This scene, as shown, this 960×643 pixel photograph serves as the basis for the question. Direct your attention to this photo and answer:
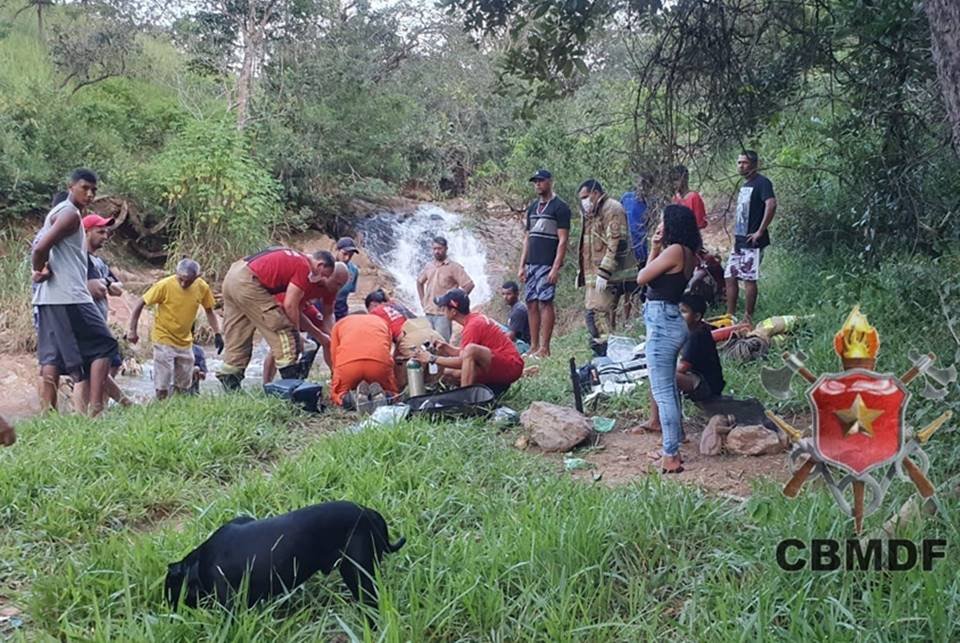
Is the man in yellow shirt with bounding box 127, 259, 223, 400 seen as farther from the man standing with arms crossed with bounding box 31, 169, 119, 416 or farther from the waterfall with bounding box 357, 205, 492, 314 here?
the waterfall with bounding box 357, 205, 492, 314

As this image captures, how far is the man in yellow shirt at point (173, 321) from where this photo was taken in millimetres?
6918

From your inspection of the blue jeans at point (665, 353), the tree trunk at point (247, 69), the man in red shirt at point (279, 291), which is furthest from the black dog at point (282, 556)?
the tree trunk at point (247, 69)

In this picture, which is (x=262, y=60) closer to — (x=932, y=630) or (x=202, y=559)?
(x=202, y=559)

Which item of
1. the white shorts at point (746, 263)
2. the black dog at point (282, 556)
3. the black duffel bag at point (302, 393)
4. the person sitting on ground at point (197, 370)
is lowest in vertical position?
the person sitting on ground at point (197, 370)

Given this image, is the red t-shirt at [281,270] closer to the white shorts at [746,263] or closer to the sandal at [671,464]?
the sandal at [671,464]

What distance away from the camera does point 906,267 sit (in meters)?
3.89

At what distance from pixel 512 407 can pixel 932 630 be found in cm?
384

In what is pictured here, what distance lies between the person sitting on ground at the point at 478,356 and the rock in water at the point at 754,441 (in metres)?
1.94

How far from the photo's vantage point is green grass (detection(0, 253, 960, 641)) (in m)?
2.32

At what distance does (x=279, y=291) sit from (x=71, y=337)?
1649mm

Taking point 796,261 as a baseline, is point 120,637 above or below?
below

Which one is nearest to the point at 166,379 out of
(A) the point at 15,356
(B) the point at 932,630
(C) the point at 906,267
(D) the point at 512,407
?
(D) the point at 512,407

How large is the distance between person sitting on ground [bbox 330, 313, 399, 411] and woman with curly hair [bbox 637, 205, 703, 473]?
2.34m

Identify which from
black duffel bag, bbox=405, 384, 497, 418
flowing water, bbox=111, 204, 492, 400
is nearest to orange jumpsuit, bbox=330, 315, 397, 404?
black duffel bag, bbox=405, 384, 497, 418
